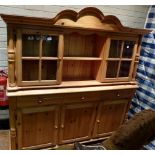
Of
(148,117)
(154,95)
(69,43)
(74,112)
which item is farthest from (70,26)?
(154,95)

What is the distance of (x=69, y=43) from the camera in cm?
211

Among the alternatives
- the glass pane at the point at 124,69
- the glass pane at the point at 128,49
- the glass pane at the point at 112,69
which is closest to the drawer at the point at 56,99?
the glass pane at the point at 112,69

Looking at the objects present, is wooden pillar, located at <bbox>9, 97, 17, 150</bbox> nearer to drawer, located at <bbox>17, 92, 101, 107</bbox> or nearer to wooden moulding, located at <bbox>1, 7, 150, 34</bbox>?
drawer, located at <bbox>17, 92, 101, 107</bbox>

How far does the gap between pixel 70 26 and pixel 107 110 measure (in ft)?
3.58

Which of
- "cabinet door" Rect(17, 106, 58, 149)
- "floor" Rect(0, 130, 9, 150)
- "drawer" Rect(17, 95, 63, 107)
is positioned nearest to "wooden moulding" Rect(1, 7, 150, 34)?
"drawer" Rect(17, 95, 63, 107)

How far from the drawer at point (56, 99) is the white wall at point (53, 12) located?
72cm

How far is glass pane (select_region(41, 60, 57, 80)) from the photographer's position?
1831 millimetres

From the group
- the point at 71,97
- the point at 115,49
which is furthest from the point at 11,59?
the point at 115,49

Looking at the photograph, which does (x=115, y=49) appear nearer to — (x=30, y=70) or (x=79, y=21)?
(x=79, y=21)

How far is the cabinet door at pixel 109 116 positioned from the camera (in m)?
2.20

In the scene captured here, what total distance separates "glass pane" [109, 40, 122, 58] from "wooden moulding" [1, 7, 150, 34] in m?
0.13

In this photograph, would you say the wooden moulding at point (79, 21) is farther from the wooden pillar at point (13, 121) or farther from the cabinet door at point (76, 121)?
the cabinet door at point (76, 121)

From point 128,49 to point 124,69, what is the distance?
9.4 inches
